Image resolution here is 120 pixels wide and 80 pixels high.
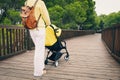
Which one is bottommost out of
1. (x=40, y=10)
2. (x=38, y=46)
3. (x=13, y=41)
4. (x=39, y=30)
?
(x=13, y=41)

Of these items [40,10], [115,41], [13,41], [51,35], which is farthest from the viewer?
[13,41]

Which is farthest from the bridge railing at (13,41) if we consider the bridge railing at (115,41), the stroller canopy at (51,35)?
the bridge railing at (115,41)

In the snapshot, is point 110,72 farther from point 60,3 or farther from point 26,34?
point 60,3

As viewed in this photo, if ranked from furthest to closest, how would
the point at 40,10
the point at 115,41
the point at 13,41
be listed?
the point at 13,41, the point at 115,41, the point at 40,10

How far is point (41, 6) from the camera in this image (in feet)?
11.3

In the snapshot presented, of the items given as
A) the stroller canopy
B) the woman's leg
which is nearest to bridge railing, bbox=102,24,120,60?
the stroller canopy

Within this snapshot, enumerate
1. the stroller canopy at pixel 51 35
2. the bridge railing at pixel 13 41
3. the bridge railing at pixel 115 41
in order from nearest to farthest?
the stroller canopy at pixel 51 35, the bridge railing at pixel 115 41, the bridge railing at pixel 13 41

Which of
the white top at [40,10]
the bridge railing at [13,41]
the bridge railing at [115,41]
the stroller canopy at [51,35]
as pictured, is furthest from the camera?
the bridge railing at [13,41]

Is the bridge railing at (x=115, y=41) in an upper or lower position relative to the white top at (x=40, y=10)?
lower

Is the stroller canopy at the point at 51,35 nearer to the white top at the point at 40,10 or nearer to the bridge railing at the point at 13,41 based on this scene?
the white top at the point at 40,10

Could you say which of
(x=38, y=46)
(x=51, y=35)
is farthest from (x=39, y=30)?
(x=51, y=35)

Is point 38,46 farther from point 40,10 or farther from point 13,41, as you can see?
point 13,41

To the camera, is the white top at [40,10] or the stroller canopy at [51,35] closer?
the white top at [40,10]

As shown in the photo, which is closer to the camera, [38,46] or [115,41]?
[38,46]
